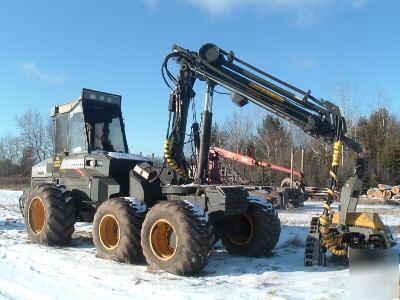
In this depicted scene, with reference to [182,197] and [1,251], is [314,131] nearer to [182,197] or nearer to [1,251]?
[182,197]

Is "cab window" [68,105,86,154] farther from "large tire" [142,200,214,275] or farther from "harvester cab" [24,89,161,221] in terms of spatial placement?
"large tire" [142,200,214,275]

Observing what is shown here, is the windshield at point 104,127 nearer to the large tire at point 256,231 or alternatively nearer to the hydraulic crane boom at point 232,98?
the hydraulic crane boom at point 232,98

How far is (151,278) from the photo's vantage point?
6.96 meters

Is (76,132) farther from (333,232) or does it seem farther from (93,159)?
(333,232)

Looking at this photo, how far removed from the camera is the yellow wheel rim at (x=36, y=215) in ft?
33.4

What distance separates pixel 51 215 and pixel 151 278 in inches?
135

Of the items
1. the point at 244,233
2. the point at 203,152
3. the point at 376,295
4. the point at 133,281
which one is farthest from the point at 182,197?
the point at 376,295

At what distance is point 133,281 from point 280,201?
43.6 feet

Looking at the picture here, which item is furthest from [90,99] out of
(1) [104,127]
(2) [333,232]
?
(2) [333,232]

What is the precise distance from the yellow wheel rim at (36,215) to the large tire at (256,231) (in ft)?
13.6

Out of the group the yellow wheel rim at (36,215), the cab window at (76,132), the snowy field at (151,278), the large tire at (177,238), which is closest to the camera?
the snowy field at (151,278)

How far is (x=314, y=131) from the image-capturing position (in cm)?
784

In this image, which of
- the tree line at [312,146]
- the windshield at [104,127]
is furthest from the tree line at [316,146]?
the windshield at [104,127]

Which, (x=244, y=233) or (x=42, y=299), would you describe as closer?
(x=42, y=299)
